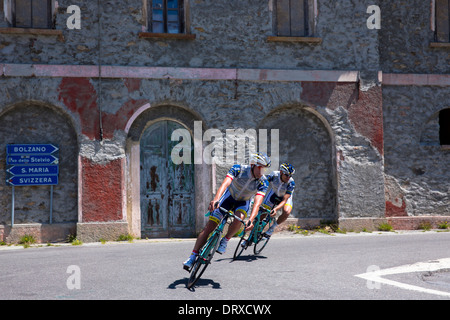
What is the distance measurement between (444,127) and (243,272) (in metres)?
10.1

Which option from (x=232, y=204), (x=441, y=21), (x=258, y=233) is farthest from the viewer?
(x=441, y=21)

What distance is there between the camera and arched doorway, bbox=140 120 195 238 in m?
12.8

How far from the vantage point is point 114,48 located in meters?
12.3

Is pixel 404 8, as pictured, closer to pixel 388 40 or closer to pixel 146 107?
pixel 388 40

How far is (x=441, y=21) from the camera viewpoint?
14188 mm

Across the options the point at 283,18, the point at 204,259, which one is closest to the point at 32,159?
the point at 283,18

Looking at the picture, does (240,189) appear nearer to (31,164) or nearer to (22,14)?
(31,164)

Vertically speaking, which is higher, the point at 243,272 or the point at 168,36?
the point at 168,36

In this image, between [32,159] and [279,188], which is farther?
[32,159]

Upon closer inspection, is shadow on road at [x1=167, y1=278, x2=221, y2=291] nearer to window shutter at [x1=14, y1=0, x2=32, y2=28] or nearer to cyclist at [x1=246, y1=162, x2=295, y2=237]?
cyclist at [x1=246, y1=162, x2=295, y2=237]

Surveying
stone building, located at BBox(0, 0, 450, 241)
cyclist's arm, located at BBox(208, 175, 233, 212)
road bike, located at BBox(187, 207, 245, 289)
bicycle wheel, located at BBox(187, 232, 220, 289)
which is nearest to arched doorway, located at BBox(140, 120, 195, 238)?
stone building, located at BBox(0, 0, 450, 241)

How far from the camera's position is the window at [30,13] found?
1207 centimetres

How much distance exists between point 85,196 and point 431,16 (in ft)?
34.8

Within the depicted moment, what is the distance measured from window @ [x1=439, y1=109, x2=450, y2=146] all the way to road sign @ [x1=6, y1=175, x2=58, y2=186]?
35.6ft
